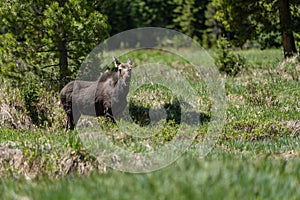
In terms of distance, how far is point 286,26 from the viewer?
21656 millimetres

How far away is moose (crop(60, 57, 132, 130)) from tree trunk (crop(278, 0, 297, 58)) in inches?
451

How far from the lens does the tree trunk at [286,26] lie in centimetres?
2173

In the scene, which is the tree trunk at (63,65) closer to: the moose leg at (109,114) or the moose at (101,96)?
the moose at (101,96)

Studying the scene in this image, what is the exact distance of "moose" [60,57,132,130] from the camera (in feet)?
37.4

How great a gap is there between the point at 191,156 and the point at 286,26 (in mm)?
14887

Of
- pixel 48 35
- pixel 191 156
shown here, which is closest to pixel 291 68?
pixel 48 35

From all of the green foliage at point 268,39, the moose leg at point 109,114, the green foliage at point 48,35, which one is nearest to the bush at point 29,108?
the green foliage at point 48,35

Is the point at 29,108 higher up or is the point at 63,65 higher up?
the point at 63,65

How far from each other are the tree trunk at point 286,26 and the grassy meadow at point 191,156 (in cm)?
329

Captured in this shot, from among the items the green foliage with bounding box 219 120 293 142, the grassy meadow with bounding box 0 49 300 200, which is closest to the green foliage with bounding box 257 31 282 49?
the grassy meadow with bounding box 0 49 300 200

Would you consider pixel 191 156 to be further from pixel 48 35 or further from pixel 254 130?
pixel 48 35

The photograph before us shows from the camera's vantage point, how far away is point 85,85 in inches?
488

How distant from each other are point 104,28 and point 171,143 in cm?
538

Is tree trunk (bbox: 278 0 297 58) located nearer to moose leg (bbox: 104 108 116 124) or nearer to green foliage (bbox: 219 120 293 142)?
green foliage (bbox: 219 120 293 142)
